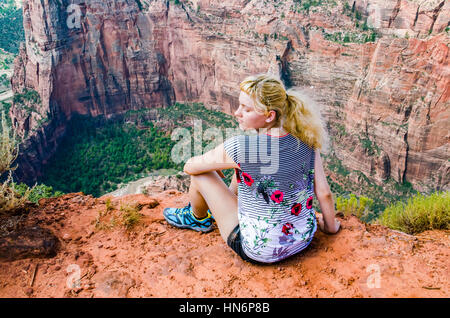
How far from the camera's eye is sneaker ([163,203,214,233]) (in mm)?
3641

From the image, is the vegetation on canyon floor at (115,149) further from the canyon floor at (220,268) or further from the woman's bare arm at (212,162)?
the woman's bare arm at (212,162)

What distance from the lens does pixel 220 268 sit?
10.0 feet

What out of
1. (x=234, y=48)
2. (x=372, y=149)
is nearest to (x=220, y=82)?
(x=234, y=48)

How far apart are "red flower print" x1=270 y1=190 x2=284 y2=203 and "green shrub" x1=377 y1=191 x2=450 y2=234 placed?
191cm

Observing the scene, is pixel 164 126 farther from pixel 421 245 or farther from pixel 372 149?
pixel 421 245

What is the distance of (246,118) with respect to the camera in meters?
2.59

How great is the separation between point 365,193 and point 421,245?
19072 mm

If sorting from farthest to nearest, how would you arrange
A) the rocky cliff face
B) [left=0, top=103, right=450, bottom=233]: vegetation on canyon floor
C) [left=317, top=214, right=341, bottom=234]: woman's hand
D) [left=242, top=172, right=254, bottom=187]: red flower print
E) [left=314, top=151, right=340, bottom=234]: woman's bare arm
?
[left=0, top=103, right=450, bottom=233]: vegetation on canyon floor
the rocky cliff face
[left=317, top=214, right=341, bottom=234]: woman's hand
[left=314, top=151, right=340, bottom=234]: woman's bare arm
[left=242, top=172, right=254, bottom=187]: red flower print

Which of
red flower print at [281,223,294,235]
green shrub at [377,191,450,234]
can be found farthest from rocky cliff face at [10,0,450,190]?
red flower print at [281,223,294,235]

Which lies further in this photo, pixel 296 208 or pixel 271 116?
pixel 296 208

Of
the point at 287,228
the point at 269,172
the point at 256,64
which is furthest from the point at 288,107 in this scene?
the point at 256,64

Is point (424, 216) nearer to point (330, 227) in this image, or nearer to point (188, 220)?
point (330, 227)

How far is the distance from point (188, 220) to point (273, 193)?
1345mm

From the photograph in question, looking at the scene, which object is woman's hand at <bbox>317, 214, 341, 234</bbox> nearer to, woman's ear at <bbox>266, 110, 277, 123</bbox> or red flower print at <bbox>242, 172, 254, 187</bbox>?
red flower print at <bbox>242, 172, 254, 187</bbox>
